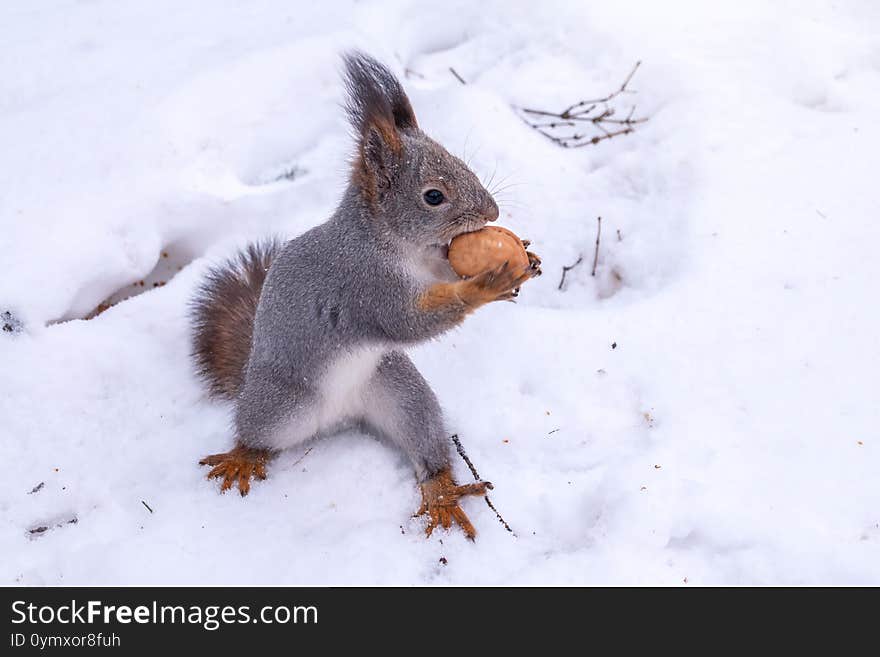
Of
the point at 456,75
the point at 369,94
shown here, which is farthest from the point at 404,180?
the point at 456,75

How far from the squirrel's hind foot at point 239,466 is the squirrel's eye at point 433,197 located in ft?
2.77

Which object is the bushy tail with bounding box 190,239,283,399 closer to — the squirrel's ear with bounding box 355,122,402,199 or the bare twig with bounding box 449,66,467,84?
the squirrel's ear with bounding box 355,122,402,199

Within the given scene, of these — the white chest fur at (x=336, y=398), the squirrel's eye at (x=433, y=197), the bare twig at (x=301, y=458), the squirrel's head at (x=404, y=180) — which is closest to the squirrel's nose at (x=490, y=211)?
the squirrel's head at (x=404, y=180)

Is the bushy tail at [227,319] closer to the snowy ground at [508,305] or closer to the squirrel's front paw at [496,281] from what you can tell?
the snowy ground at [508,305]

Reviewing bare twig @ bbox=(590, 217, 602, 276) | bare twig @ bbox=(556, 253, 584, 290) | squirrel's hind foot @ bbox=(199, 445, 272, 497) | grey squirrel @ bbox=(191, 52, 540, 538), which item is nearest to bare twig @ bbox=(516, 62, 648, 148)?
bare twig @ bbox=(590, 217, 602, 276)

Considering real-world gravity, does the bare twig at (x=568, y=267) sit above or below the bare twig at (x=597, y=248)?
below

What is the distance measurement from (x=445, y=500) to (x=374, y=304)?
0.54m

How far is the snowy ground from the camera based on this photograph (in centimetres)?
201

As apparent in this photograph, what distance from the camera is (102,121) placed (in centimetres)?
308

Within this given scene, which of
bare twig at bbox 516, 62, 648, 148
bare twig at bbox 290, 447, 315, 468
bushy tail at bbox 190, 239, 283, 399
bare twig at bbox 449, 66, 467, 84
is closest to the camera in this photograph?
bare twig at bbox 290, 447, 315, 468

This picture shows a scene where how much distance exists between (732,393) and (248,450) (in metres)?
1.35

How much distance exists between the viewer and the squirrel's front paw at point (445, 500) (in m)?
2.07

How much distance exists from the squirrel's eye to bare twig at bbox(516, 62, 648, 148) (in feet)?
4.50
